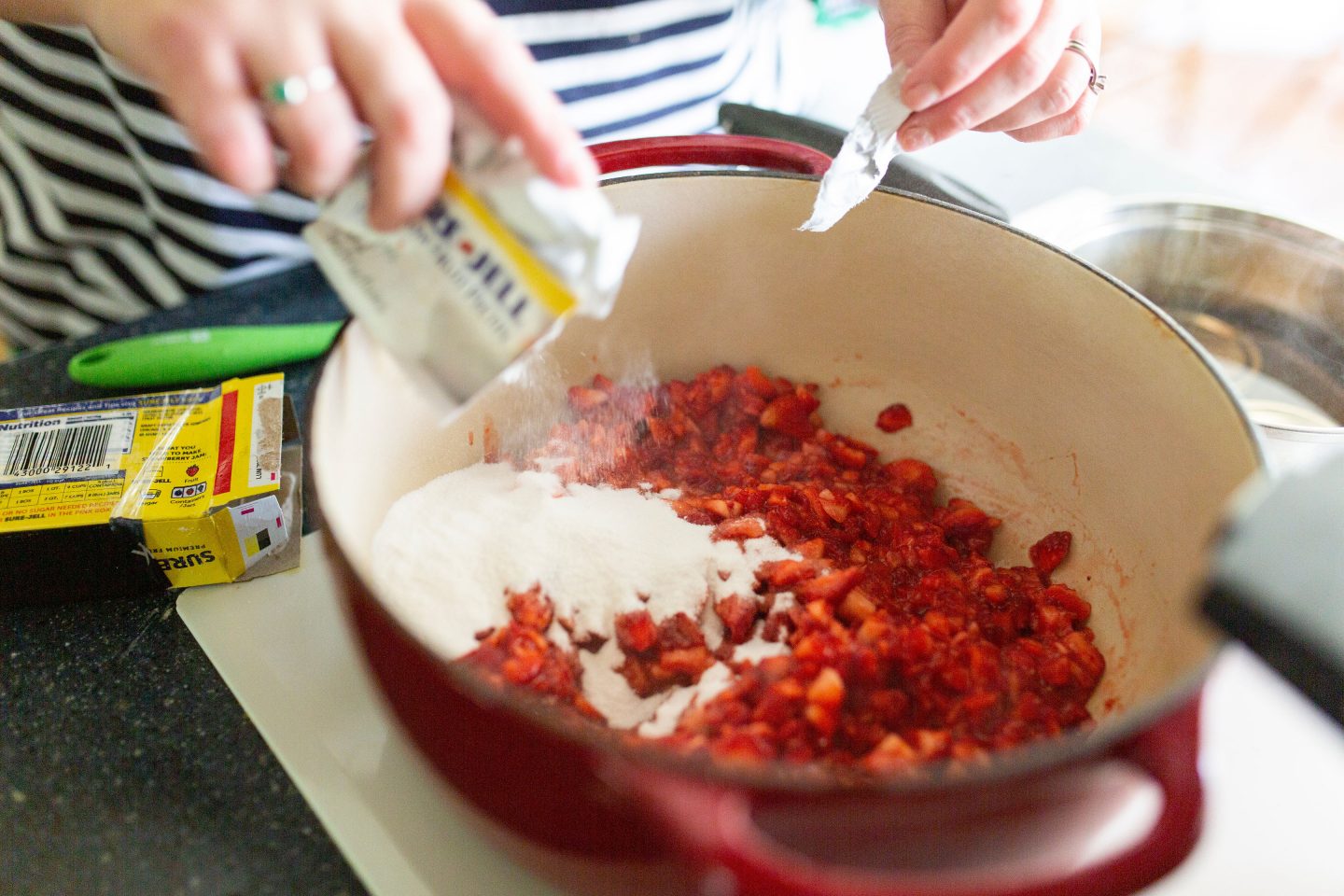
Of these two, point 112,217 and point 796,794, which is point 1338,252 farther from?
point 112,217

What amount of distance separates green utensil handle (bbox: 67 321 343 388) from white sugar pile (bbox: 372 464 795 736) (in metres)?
0.27

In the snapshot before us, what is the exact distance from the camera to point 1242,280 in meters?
1.20

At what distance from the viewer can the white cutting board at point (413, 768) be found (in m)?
0.65

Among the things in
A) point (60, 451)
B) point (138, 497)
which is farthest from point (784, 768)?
point (60, 451)

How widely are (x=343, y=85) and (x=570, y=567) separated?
41 cm

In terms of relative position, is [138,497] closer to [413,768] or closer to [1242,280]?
[413,768]

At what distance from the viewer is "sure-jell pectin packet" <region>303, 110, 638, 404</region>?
0.53m

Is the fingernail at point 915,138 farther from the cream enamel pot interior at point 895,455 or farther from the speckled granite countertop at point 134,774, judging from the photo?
the speckled granite countertop at point 134,774

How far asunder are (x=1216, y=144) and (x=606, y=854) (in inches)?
145


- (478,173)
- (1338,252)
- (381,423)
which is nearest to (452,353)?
(478,173)

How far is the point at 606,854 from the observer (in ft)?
1.61

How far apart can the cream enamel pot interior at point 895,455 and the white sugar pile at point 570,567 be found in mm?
40

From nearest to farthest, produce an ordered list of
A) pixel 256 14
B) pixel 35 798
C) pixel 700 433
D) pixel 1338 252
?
pixel 256 14
pixel 35 798
pixel 700 433
pixel 1338 252

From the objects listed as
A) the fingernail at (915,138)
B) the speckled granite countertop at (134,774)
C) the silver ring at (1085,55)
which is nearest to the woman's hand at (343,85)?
the speckled granite countertop at (134,774)
